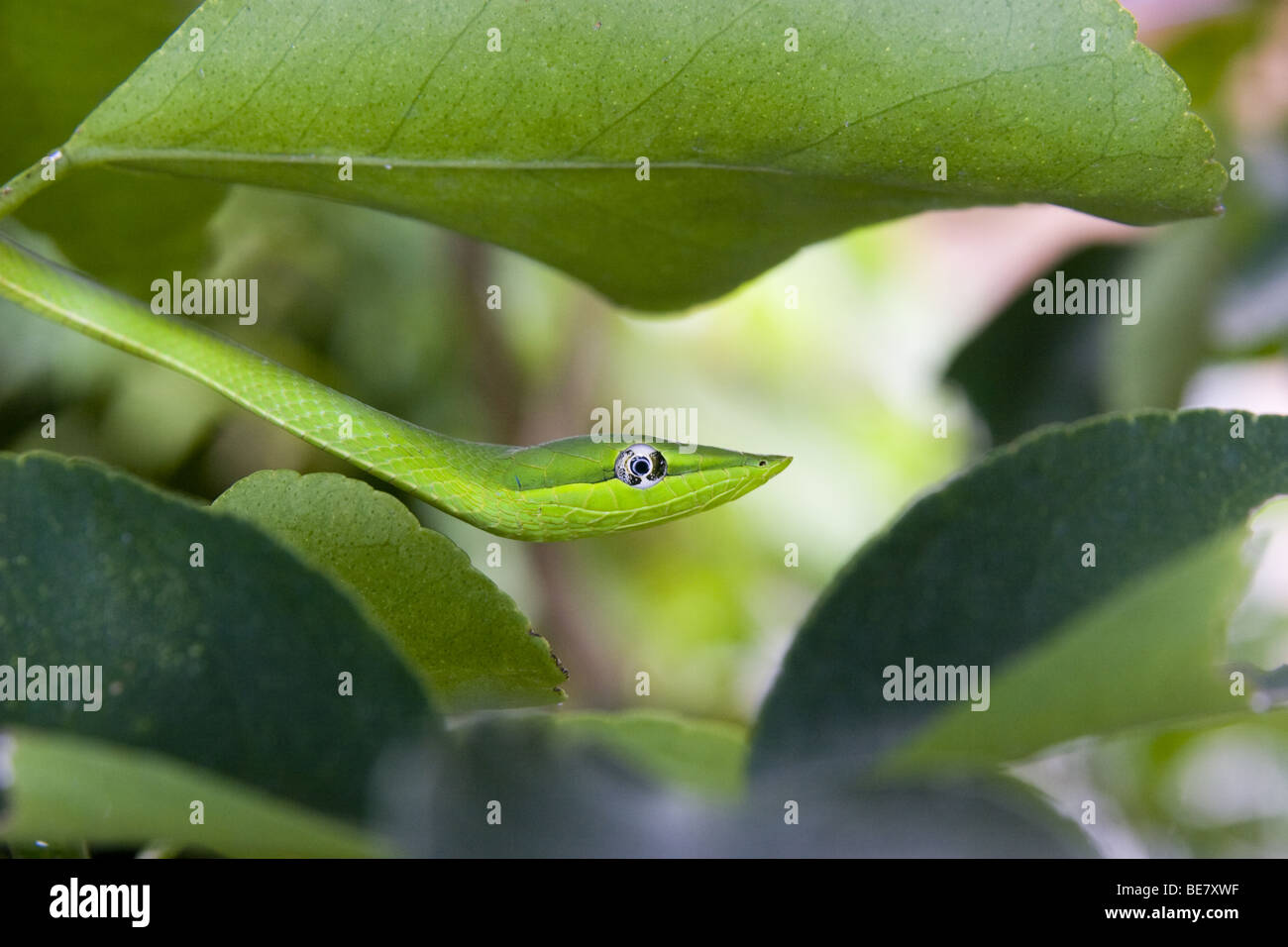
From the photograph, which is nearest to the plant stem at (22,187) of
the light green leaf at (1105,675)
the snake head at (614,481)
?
the snake head at (614,481)

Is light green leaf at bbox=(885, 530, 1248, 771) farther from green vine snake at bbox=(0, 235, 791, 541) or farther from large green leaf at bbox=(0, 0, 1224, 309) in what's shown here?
green vine snake at bbox=(0, 235, 791, 541)

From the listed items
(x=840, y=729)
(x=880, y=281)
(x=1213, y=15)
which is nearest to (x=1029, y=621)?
(x=840, y=729)

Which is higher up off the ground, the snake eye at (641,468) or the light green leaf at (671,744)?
the snake eye at (641,468)

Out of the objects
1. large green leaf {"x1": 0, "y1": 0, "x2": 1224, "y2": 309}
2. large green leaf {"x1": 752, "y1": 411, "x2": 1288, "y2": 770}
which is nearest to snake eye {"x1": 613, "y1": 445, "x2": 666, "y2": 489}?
large green leaf {"x1": 0, "y1": 0, "x2": 1224, "y2": 309}

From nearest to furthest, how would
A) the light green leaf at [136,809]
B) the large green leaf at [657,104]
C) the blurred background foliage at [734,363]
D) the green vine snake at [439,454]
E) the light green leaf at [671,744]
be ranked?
1. the light green leaf at [136,809]
2. the light green leaf at [671,744]
3. the large green leaf at [657,104]
4. the green vine snake at [439,454]
5. the blurred background foliage at [734,363]

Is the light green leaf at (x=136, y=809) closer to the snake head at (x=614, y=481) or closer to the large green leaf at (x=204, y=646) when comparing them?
the large green leaf at (x=204, y=646)

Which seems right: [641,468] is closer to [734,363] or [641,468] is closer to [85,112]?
[85,112]
